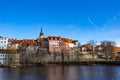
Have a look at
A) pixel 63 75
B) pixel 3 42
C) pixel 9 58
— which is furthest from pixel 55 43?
pixel 63 75

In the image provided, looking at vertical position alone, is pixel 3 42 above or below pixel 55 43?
above

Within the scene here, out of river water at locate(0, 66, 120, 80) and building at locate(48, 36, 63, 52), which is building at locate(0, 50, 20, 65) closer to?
building at locate(48, 36, 63, 52)

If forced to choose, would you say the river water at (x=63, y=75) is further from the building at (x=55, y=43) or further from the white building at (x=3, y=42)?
the white building at (x=3, y=42)

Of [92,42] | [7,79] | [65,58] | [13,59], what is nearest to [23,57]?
[13,59]

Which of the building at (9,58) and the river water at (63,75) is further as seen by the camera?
the building at (9,58)

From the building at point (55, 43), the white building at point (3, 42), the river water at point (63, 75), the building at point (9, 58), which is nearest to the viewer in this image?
the river water at point (63, 75)

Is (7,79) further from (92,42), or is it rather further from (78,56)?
(92,42)

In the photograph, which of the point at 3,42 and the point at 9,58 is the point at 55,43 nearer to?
the point at 3,42

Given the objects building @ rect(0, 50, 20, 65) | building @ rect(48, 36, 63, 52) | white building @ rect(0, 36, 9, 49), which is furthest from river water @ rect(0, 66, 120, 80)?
white building @ rect(0, 36, 9, 49)

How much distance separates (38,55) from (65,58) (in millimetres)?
11630

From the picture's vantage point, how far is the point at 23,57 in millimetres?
95000

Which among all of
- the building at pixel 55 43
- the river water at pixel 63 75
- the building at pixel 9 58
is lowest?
the river water at pixel 63 75

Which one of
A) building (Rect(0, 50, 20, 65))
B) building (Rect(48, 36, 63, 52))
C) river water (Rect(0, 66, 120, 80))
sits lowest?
river water (Rect(0, 66, 120, 80))

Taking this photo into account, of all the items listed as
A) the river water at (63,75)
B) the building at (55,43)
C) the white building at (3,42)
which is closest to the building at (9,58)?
the white building at (3,42)
